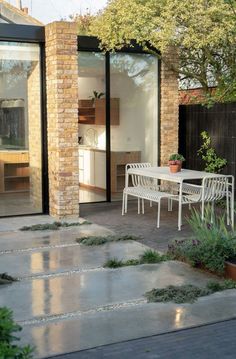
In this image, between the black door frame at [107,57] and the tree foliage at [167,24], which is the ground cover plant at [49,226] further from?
the tree foliage at [167,24]

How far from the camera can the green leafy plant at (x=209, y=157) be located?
1013cm

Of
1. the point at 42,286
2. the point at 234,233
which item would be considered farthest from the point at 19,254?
the point at 234,233

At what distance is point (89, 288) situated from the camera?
521 centimetres

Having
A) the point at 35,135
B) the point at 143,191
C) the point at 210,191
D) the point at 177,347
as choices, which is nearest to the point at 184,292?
the point at 177,347

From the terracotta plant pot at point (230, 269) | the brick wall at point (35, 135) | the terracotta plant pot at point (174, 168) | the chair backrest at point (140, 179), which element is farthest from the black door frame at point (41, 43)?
the terracotta plant pot at point (230, 269)

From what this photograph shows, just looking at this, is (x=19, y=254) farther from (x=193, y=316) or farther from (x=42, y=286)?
(x=193, y=316)

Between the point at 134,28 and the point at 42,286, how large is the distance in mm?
5495

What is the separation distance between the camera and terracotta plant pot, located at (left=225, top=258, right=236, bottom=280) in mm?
5445

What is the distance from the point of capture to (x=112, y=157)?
10.3 meters

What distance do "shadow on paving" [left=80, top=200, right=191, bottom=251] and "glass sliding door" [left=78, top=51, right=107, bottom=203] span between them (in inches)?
15.4

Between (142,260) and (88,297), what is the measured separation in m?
1.30

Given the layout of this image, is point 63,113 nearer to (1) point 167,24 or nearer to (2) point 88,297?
(1) point 167,24

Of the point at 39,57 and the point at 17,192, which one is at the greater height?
the point at 39,57

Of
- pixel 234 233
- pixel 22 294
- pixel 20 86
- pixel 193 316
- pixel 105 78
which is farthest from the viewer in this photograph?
pixel 105 78
